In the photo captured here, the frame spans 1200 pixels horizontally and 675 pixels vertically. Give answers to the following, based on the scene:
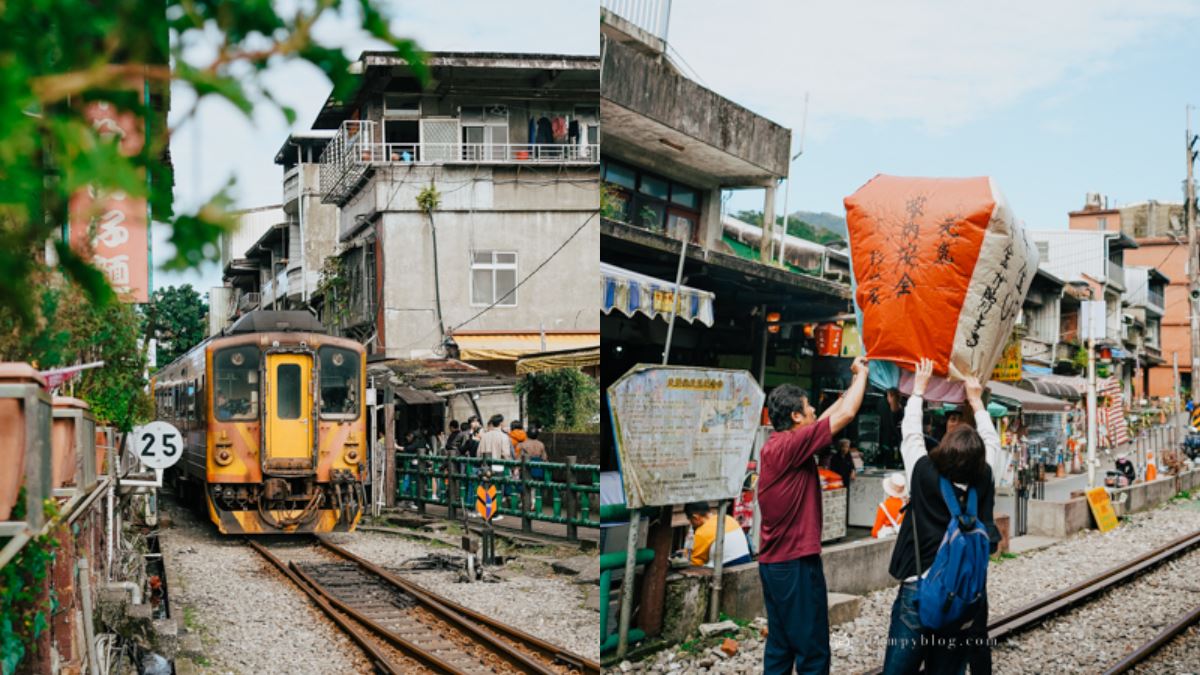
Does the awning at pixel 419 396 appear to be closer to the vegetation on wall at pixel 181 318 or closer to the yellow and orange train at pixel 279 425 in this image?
the yellow and orange train at pixel 279 425

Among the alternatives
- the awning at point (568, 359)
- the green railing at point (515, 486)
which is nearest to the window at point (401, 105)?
the awning at point (568, 359)

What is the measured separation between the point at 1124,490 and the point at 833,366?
32.0 ft

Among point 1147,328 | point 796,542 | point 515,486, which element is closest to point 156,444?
point 515,486

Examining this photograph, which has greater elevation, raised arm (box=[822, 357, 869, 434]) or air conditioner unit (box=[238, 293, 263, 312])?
air conditioner unit (box=[238, 293, 263, 312])

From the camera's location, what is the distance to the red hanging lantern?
616cm

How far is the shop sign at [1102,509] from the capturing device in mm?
12508

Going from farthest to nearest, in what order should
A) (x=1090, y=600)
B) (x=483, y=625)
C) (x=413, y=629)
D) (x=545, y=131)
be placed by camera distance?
1. (x=1090, y=600)
2. (x=413, y=629)
3. (x=483, y=625)
4. (x=545, y=131)

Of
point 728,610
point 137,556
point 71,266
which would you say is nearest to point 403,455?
point 137,556

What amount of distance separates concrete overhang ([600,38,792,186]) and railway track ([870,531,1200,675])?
2.99 m

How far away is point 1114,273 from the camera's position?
109ft

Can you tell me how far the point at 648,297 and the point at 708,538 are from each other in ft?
4.72

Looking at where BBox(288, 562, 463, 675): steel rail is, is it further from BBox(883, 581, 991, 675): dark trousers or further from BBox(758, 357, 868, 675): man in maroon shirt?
BBox(883, 581, 991, 675): dark trousers

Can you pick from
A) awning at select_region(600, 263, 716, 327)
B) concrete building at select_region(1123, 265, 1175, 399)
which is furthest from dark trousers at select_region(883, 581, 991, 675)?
concrete building at select_region(1123, 265, 1175, 399)

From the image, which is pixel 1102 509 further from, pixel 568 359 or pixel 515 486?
pixel 568 359
